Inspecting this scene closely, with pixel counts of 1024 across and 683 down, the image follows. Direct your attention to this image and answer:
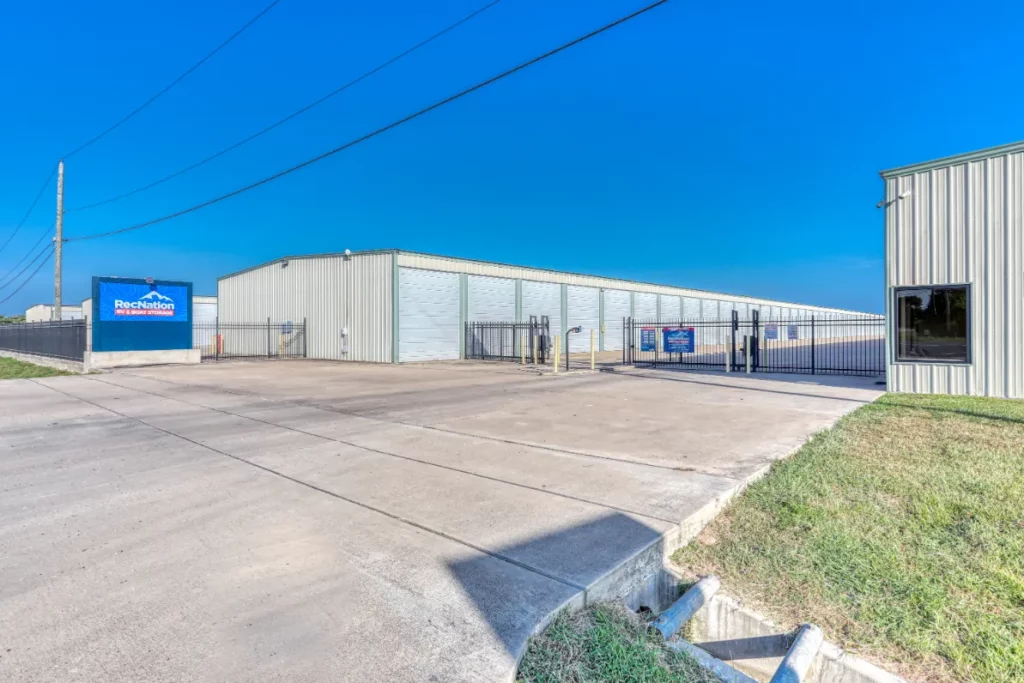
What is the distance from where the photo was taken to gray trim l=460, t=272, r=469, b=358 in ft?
90.9

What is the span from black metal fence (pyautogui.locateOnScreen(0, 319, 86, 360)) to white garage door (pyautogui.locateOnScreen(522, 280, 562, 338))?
67.8 feet

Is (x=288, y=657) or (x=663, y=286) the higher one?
(x=663, y=286)

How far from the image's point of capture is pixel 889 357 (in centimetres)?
1256

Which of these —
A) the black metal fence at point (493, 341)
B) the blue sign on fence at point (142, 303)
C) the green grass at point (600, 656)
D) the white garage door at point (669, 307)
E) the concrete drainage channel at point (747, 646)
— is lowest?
the concrete drainage channel at point (747, 646)

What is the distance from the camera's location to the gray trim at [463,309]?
27700mm

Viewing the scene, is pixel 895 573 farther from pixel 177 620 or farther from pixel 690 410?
pixel 690 410

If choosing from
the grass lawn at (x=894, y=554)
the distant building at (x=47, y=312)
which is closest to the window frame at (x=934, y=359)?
the grass lawn at (x=894, y=554)

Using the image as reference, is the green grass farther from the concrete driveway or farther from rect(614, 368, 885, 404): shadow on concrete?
rect(614, 368, 885, 404): shadow on concrete

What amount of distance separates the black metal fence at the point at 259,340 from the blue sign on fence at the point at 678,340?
19462mm

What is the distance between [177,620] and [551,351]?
86.6 feet

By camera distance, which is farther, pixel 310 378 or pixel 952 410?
pixel 310 378

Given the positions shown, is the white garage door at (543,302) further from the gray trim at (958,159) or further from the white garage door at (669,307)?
the gray trim at (958,159)

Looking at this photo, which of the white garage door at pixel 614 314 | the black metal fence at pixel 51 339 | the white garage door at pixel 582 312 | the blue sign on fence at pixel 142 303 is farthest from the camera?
the white garage door at pixel 614 314

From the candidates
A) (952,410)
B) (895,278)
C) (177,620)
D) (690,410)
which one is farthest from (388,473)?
(895,278)
